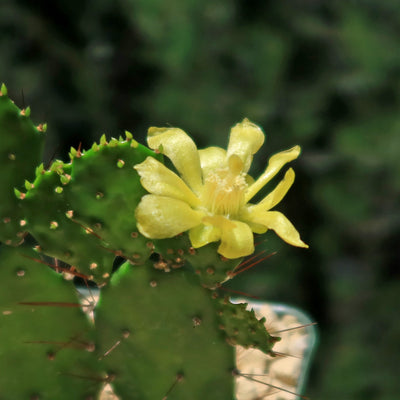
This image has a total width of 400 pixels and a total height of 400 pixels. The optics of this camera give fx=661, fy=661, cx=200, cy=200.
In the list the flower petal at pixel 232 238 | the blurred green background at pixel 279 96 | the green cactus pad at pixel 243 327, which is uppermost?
the flower petal at pixel 232 238

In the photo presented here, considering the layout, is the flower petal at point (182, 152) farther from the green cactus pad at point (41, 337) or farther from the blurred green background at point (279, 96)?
the blurred green background at point (279, 96)

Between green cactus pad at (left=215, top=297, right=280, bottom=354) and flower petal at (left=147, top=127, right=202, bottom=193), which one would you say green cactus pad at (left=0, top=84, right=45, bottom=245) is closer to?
flower petal at (left=147, top=127, right=202, bottom=193)

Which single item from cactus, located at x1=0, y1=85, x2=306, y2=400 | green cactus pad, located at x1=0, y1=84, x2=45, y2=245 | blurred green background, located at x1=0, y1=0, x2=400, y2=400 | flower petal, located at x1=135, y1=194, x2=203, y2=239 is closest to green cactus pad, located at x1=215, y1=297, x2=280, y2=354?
cactus, located at x1=0, y1=85, x2=306, y2=400

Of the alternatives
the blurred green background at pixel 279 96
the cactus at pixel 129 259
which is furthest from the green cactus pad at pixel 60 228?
the blurred green background at pixel 279 96

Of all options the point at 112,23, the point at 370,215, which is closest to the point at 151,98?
the point at 112,23

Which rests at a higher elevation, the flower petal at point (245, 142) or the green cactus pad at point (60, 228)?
the flower petal at point (245, 142)

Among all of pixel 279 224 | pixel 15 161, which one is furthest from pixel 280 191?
pixel 15 161

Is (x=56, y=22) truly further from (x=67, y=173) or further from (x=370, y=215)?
(x=67, y=173)
